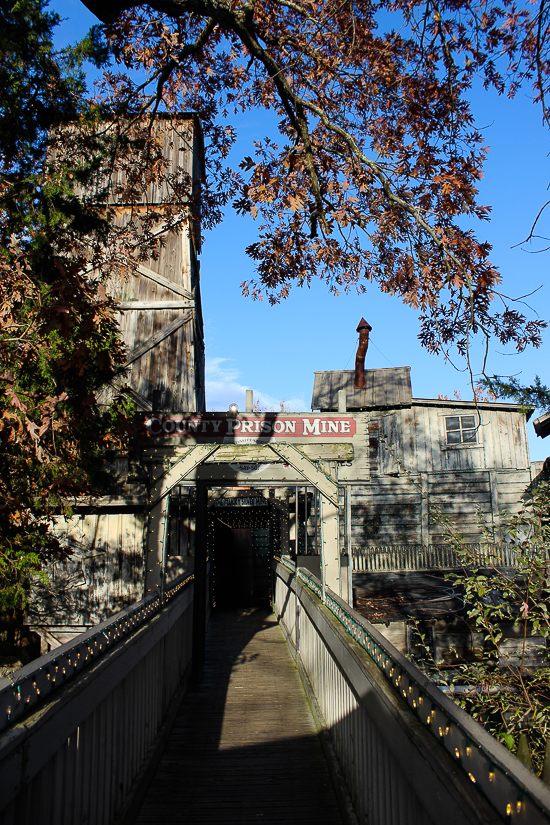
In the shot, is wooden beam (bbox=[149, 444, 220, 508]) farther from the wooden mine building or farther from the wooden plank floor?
the wooden plank floor

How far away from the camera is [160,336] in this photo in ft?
49.1

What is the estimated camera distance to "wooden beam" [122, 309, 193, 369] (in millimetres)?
14789

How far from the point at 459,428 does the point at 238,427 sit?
1902cm

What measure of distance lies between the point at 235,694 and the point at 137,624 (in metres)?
3.85

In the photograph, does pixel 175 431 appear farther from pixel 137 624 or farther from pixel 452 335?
pixel 452 335

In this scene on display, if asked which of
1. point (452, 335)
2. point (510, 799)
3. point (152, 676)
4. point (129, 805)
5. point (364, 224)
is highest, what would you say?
point (364, 224)

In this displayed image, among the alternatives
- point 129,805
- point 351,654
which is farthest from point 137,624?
point 351,654

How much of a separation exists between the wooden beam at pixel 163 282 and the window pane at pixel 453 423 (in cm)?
1389

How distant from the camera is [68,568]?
31.9 feet

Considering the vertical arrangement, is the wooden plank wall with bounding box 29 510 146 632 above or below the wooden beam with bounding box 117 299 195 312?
below

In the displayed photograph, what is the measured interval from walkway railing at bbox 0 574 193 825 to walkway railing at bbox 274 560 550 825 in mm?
1537

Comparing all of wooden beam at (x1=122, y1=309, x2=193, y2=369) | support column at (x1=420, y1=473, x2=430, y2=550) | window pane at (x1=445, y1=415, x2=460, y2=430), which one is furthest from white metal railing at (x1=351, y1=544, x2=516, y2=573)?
wooden beam at (x1=122, y1=309, x2=193, y2=369)

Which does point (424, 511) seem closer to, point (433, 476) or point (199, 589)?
point (433, 476)

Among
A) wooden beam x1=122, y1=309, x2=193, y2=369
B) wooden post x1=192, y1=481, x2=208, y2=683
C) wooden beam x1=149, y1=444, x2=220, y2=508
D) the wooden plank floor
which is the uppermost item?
wooden beam x1=122, y1=309, x2=193, y2=369
